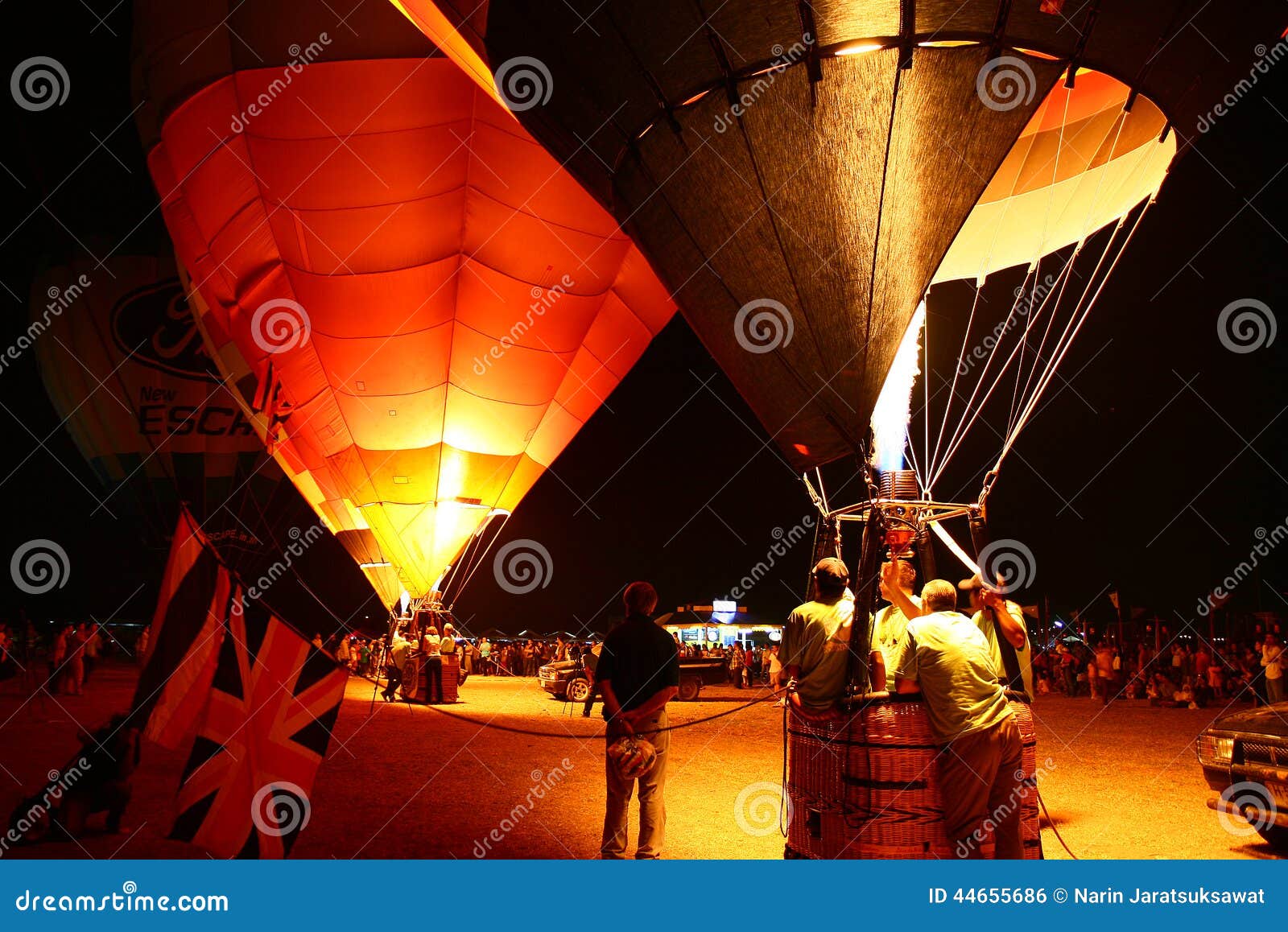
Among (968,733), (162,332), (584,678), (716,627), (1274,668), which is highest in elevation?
(162,332)

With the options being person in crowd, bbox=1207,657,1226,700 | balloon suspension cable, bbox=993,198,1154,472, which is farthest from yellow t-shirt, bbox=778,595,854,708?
person in crowd, bbox=1207,657,1226,700

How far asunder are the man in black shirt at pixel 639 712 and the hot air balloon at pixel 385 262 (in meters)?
8.47

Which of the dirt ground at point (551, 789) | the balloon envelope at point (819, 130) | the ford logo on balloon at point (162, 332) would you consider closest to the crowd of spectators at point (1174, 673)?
the dirt ground at point (551, 789)

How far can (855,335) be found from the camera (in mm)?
4453

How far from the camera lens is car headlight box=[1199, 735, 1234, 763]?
5.52 m

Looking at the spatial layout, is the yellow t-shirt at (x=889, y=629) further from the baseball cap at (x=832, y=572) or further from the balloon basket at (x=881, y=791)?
the balloon basket at (x=881, y=791)

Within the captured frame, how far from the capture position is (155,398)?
661 inches

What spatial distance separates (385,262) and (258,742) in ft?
31.8

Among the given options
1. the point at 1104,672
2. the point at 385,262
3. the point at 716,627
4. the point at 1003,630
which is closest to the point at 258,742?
the point at 1003,630

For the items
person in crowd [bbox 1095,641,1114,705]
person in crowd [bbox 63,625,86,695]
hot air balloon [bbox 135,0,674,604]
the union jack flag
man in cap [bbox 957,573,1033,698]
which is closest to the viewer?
the union jack flag

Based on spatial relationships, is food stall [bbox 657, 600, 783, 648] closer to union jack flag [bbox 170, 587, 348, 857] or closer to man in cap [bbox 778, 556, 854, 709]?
man in cap [bbox 778, 556, 854, 709]

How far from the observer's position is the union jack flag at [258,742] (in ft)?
13.1

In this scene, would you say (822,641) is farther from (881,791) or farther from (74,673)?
(74,673)

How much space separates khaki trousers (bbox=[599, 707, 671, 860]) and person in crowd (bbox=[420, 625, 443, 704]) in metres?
10.7
